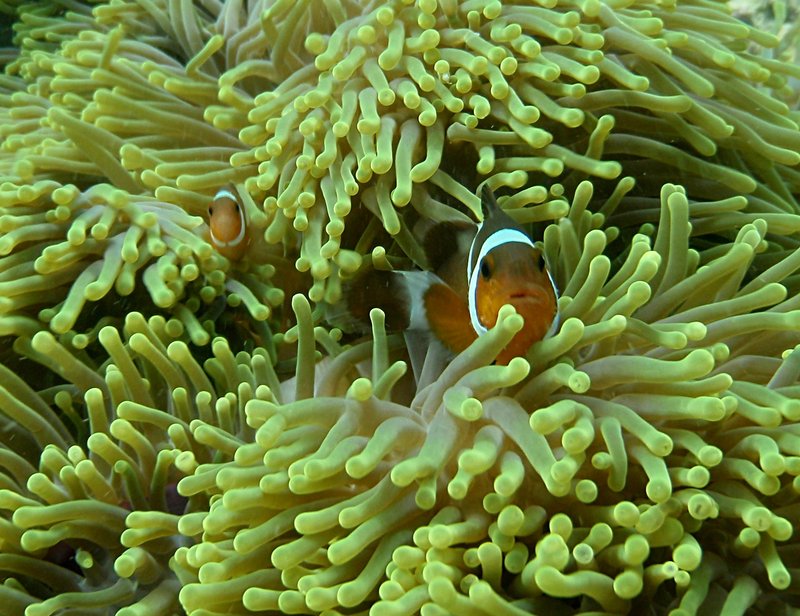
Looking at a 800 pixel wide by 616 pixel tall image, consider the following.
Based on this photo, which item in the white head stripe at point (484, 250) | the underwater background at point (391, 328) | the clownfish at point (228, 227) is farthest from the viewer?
the clownfish at point (228, 227)

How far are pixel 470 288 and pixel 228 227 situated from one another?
1.52ft

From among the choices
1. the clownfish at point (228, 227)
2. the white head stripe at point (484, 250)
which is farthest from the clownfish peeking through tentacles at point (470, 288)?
the clownfish at point (228, 227)

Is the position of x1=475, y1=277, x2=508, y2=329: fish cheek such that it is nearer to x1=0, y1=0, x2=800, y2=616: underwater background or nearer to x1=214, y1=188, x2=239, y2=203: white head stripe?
x1=0, y1=0, x2=800, y2=616: underwater background

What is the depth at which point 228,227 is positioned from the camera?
3.97ft

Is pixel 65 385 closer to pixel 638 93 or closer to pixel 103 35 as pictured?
pixel 103 35

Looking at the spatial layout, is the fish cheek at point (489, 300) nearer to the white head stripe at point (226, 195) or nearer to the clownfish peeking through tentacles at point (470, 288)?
the clownfish peeking through tentacles at point (470, 288)

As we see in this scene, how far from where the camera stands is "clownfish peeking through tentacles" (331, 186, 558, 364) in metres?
0.85

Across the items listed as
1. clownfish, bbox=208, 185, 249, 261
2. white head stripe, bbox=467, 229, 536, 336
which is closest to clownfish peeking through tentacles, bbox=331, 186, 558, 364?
white head stripe, bbox=467, 229, 536, 336

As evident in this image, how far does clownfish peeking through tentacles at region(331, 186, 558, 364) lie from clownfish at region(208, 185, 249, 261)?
22 centimetres

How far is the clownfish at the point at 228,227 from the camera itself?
3.97ft

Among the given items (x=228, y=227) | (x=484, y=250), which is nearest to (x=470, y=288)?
(x=484, y=250)

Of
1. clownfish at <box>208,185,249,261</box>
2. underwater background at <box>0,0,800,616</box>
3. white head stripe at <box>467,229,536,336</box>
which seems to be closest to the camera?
underwater background at <box>0,0,800,616</box>

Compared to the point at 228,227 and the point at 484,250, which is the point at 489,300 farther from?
the point at 228,227

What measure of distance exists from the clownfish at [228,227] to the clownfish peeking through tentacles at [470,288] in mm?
222
